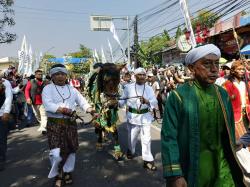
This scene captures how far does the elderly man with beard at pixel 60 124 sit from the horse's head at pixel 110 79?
5.30 ft

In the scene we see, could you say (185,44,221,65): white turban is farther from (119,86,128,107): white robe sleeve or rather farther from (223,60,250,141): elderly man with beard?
(119,86,128,107): white robe sleeve

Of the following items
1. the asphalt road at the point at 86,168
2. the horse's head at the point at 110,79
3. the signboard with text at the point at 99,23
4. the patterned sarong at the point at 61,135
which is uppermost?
the signboard with text at the point at 99,23

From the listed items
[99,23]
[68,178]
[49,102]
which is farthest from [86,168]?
[99,23]

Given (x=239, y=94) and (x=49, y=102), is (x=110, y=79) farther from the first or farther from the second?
(x=239, y=94)

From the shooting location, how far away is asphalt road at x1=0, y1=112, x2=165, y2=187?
5.70 m

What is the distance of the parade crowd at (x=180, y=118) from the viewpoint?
2.93 meters

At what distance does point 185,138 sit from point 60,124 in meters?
2.98

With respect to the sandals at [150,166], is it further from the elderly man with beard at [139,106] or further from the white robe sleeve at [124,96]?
the white robe sleeve at [124,96]

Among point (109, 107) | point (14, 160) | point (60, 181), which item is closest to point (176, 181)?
point (60, 181)

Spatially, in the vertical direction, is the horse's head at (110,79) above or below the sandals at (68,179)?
above

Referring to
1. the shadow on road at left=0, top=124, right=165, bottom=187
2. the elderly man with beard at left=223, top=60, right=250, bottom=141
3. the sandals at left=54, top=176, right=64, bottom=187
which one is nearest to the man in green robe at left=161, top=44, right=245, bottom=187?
the shadow on road at left=0, top=124, right=165, bottom=187

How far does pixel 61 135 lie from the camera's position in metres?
5.53

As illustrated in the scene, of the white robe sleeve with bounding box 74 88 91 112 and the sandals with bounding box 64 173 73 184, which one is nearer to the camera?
the sandals with bounding box 64 173 73 184

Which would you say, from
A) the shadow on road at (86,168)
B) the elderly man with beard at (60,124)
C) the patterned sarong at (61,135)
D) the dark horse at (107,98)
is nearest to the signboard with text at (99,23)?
the shadow on road at (86,168)
